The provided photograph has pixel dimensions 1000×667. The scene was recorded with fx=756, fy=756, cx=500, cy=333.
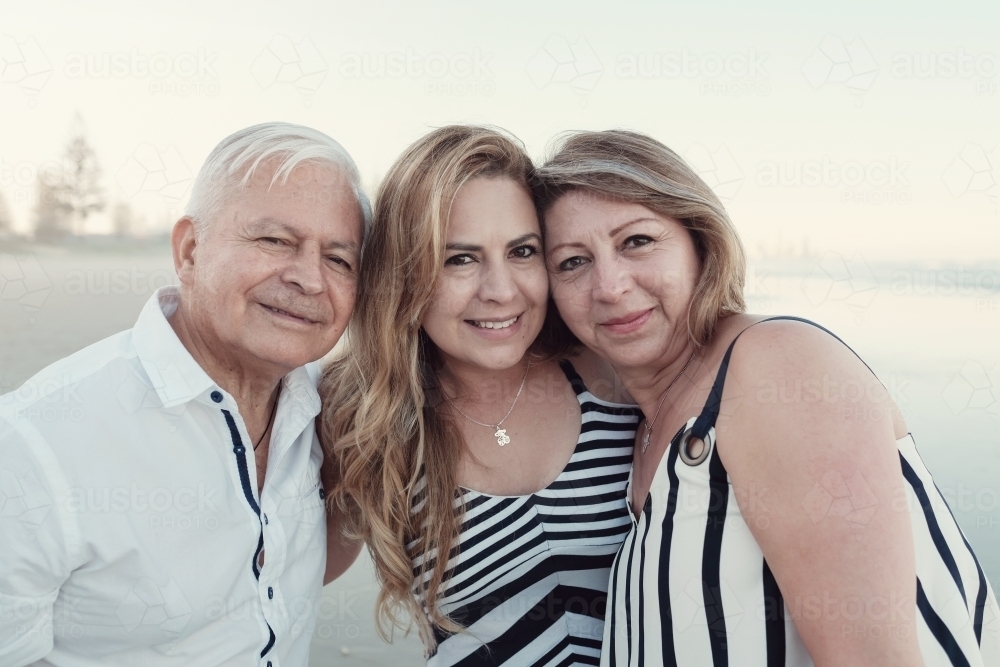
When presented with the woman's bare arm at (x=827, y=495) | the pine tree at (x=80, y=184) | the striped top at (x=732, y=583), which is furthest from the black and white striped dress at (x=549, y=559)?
the pine tree at (x=80, y=184)

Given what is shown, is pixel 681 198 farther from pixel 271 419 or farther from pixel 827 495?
pixel 271 419

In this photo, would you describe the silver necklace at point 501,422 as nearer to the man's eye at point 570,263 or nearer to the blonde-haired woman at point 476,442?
the blonde-haired woman at point 476,442

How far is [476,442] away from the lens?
8.87ft

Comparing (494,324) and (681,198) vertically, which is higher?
(681,198)

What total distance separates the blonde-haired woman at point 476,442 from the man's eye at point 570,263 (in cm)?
9

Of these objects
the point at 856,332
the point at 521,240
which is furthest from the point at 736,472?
the point at 856,332

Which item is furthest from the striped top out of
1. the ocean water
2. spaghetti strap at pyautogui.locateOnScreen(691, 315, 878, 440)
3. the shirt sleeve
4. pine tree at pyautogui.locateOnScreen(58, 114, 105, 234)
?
pine tree at pyautogui.locateOnScreen(58, 114, 105, 234)

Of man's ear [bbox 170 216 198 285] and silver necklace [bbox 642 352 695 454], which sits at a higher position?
man's ear [bbox 170 216 198 285]

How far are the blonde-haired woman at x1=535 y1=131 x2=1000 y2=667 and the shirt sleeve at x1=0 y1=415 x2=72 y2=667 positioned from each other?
1.54m

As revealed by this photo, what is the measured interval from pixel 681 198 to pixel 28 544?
2.03 meters

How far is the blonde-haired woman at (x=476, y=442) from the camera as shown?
249 cm

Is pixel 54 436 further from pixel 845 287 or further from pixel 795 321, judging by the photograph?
pixel 845 287

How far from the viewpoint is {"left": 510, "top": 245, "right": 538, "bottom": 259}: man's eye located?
101 inches

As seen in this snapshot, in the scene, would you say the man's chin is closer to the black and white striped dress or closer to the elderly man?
the elderly man
